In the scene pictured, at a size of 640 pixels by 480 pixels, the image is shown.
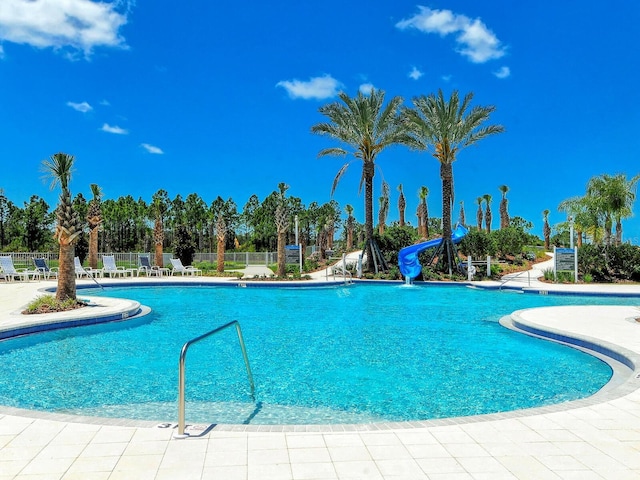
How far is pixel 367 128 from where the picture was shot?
2303cm

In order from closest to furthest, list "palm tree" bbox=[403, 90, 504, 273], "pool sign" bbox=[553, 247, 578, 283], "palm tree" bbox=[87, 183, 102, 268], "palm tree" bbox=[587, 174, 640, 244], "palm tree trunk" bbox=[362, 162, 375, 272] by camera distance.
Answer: "pool sign" bbox=[553, 247, 578, 283] → "palm tree" bbox=[403, 90, 504, 273] → "palm tree" bbox=[587, 174, 640, 244] → "palm tree trunk" bbox=[362, 162, 375, 272] → "palm tree" bbox=[87, 183, 102, 268]

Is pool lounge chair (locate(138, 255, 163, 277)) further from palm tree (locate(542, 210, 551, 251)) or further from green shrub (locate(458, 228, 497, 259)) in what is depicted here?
palm tree (locate(542, 210, 551, 251))

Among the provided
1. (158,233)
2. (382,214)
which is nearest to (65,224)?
(158,233)

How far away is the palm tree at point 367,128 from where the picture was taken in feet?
75.4

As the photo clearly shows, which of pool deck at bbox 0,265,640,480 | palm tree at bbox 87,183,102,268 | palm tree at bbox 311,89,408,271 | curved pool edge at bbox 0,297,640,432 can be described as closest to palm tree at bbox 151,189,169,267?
palm tree at bbox 87,183,102,268

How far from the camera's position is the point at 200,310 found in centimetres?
1303

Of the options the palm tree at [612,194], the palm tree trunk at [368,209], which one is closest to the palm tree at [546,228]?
the palm tree at [612,194]

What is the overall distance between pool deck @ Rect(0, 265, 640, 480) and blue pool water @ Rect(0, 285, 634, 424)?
112 cm

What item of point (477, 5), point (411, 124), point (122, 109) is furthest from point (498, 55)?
point (122, 109)

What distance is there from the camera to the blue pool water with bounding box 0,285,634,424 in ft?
17.7

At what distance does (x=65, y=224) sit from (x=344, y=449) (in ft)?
34.4

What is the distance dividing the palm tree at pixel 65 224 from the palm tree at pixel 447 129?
15385 millimetres

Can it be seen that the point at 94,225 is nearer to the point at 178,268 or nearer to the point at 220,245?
the point at 178,268

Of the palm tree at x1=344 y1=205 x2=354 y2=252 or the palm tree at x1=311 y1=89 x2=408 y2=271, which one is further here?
the palm tree at x1=344 y1=205 x2=354 y2=252
